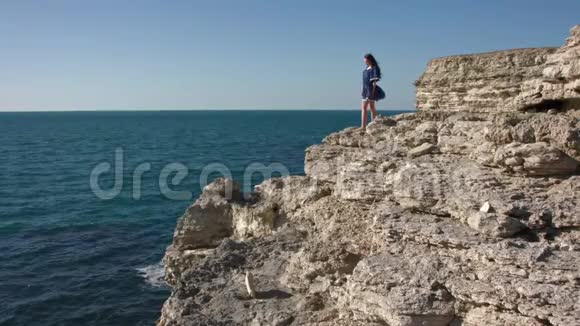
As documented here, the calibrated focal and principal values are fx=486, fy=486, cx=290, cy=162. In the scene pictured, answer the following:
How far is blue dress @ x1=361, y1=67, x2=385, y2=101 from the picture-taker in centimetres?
1739

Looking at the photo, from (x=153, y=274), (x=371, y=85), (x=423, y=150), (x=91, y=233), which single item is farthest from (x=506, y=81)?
(x=91, y=233)

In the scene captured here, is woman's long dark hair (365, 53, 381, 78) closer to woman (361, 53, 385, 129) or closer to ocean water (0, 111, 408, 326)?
woman (361, 53, 385, 129)

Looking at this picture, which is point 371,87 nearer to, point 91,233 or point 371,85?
point 371,85

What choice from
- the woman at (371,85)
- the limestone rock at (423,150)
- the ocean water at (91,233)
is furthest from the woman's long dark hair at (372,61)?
the ocean water at (91,233)

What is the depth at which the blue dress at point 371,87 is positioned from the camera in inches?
685

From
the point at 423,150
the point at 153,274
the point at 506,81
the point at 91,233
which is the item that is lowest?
the point at 153,274

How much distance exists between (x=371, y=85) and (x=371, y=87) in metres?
0.07

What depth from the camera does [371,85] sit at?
1769 cm

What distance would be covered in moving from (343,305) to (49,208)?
36.2 metres

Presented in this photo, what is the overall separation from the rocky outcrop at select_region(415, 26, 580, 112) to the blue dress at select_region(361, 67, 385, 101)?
1.37 metres

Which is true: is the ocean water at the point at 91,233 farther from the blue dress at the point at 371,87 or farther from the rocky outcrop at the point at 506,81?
the rocky outcrop at the point at 506,81

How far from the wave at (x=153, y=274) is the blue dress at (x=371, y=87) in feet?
50.0

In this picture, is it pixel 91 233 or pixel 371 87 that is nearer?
pixel 371 87

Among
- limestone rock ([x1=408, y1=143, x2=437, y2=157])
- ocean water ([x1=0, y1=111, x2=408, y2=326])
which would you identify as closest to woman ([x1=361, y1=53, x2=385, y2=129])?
limestone rock ([x1=408, y1=143, x2=437, y2=157])
